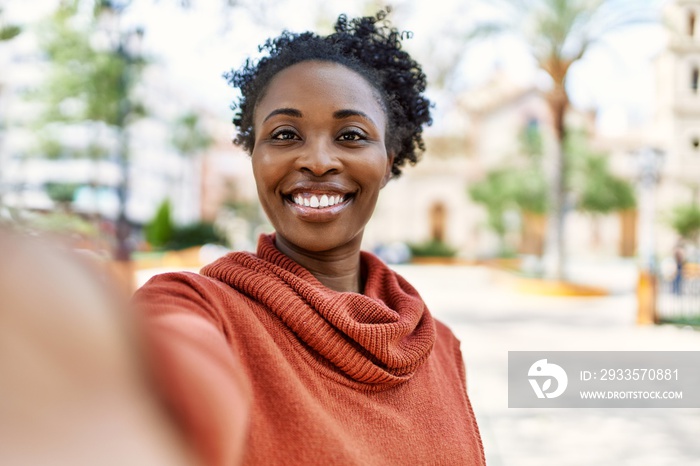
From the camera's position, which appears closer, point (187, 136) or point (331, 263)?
point (331, 263)

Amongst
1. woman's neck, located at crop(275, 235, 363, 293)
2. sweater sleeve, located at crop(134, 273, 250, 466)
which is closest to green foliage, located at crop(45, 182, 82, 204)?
woman's neck, located at crop(275, 235, 363, 293)

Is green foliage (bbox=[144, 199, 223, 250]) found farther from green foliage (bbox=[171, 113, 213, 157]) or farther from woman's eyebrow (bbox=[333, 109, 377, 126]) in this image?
woman's eyebrow (bbox=[333, 109, 377, 126])

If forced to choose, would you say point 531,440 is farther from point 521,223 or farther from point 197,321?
point 521,223

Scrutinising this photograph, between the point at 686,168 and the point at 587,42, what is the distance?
6.45 metres

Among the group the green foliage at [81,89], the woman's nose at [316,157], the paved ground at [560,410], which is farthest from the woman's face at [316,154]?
the green foliage at [81,89]

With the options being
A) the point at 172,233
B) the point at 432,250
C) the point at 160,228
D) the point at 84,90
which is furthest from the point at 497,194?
the point at 84,90

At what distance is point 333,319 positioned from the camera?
115 centimetres

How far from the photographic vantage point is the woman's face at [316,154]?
1.32m

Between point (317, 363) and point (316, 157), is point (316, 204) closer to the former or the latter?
point (316, 157)

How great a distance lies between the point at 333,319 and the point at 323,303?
3 centimetres

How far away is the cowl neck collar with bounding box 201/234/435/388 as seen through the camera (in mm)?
1132

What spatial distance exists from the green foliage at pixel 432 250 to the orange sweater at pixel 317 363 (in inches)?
1163

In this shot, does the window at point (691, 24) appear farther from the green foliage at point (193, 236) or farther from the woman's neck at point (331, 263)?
the green foliage at point (193, 236)

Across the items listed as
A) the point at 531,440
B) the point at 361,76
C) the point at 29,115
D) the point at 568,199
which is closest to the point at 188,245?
the point at 29,115
